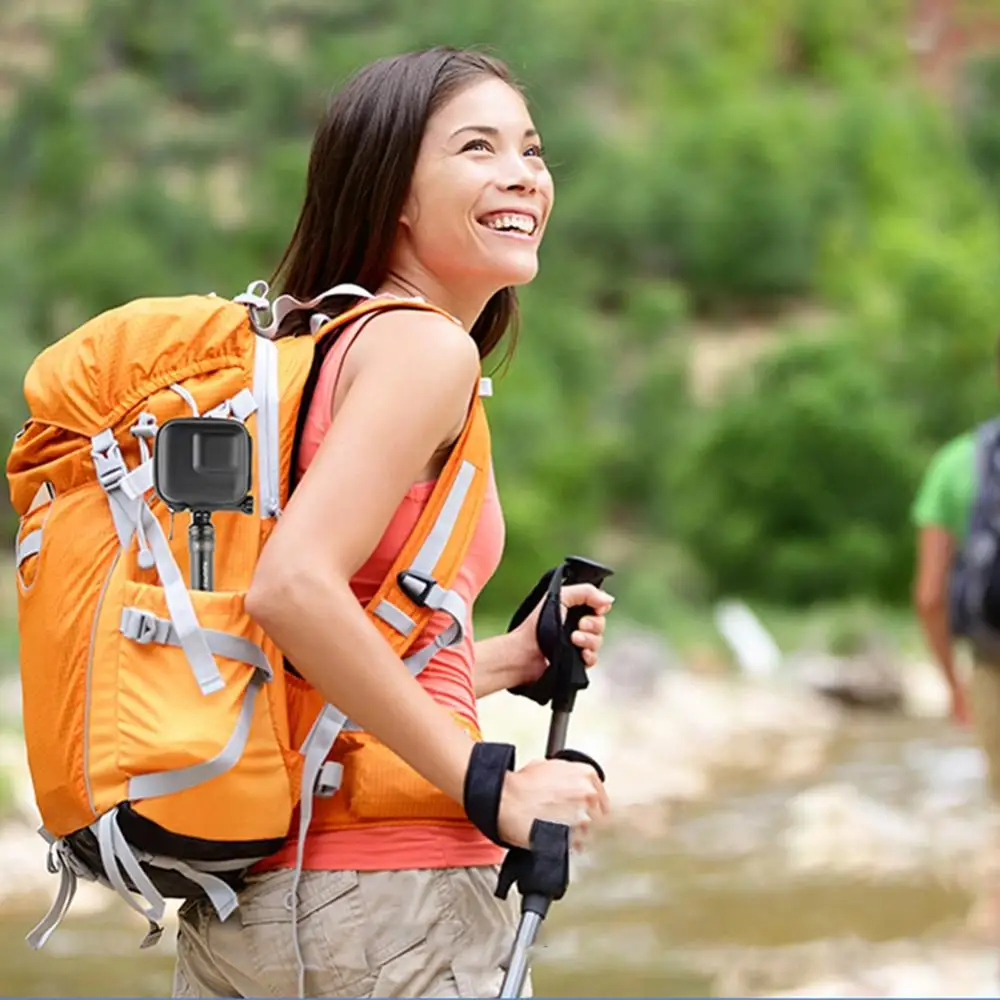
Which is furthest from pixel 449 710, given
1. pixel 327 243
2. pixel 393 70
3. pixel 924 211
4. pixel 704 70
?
pixel 704 70

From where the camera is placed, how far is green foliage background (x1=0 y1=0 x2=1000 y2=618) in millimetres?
28406

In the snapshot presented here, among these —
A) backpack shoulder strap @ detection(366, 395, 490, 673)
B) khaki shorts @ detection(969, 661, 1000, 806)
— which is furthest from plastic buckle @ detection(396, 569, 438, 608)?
khaki shorts @ detection(969, 661, 1000, 806)

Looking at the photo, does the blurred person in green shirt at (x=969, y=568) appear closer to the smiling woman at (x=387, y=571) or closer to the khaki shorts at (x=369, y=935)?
the smiling woman at (x=387, y=571)

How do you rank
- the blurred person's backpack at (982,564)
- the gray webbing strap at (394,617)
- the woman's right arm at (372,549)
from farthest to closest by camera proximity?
the blurred person's backpack at (982,564)
the gray webbing strap at (394,617)
the woman's right arm at (372,549)

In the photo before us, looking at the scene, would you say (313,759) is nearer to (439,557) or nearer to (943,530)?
(439,557)

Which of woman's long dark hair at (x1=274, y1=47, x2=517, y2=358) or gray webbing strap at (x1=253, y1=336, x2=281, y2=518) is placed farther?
woman's long dark hair at (x1=274, y1=47, x2=517, y2=358)

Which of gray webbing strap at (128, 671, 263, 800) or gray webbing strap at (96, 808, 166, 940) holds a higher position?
gray webbing strap at (128, 671, 263, 800)

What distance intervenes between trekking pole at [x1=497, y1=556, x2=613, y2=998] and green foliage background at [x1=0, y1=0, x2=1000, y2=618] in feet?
55.9

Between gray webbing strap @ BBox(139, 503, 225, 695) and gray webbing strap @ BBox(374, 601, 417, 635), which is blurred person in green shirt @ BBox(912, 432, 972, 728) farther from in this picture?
gray webbing strap @ BBox(139, 503, 225, 695)

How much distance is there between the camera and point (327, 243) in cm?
173

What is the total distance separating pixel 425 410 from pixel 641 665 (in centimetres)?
1414

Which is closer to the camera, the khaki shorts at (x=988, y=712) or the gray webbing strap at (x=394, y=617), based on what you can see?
→ the gray webbing strap at (x=394, y=617)

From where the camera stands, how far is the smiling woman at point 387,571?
1.47 m

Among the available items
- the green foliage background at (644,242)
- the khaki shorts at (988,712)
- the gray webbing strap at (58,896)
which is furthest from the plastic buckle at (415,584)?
the green foliage background at (644,242)
